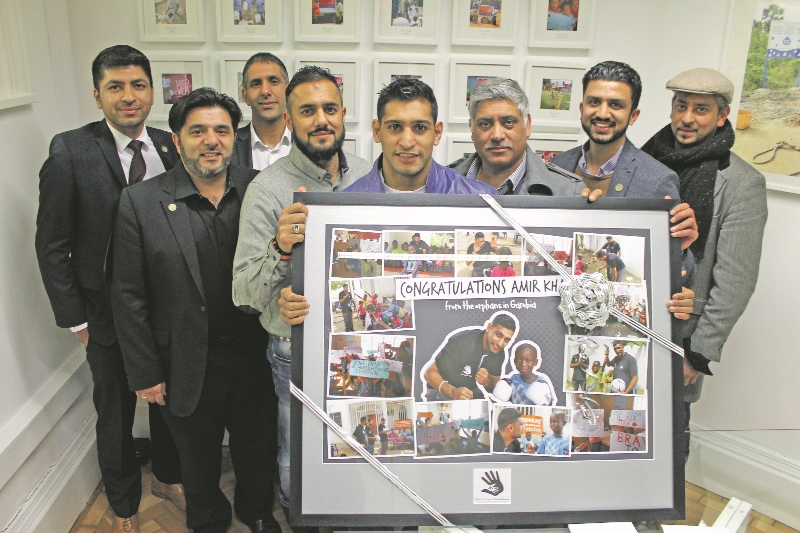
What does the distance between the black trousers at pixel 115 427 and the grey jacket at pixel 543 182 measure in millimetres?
1695

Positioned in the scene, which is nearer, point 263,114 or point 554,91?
point 263,114

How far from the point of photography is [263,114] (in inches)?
105

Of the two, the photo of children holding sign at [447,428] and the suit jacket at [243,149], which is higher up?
the suit jacket at [243,149]

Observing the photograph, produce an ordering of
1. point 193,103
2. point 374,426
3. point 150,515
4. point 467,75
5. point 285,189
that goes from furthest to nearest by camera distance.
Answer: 1. point 467,75
2. point 150,515
3. point 193,103
4. point 285,189
5. point 374,426

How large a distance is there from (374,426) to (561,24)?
7.74 ft

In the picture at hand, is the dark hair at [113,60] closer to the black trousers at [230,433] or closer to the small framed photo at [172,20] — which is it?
the small framed photo at [172,20]

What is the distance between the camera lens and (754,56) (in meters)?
2.67

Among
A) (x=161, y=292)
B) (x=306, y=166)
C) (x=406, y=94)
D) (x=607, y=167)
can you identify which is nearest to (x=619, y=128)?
(x=607, y=167)

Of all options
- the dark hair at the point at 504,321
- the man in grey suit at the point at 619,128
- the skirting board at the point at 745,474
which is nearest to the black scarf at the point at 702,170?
the man in grey suit at the point at 619,128

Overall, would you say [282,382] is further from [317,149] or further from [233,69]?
[233,69]

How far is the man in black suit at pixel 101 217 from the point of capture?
2.28 metres

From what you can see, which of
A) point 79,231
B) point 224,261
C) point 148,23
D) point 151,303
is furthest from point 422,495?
point 148,23

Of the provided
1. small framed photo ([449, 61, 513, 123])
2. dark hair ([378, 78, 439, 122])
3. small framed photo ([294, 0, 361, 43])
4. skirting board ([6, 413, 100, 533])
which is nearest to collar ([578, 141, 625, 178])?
dark hair ([378, 78, 439, 122])

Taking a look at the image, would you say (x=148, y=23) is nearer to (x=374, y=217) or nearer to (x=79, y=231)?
(x=79, y=231)
